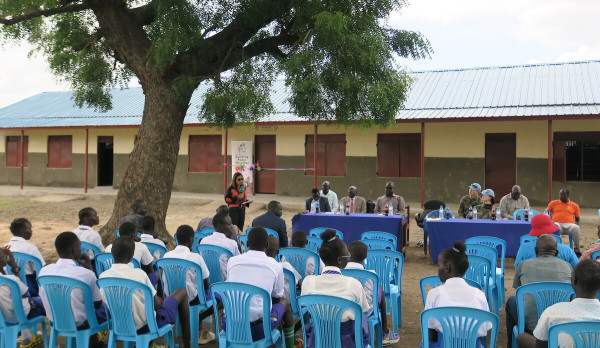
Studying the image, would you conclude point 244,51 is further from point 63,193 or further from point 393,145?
point 63,193

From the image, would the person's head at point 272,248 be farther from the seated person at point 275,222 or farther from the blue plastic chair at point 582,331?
the blue plastic chair at point 582,331

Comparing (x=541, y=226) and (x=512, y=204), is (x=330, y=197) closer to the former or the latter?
(x=512, y=204)

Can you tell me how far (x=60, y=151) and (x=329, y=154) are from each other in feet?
39.2

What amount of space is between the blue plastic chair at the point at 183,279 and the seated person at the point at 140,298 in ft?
0.81

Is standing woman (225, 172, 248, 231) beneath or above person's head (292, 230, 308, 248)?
above

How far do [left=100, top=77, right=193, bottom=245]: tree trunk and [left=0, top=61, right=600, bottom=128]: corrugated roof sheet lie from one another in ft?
13.8

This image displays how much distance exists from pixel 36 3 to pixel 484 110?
1133 cm

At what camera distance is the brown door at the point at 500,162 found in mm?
15407

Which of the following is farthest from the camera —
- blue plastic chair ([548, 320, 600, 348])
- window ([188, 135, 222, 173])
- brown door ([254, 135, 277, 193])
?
window ([188, 135, 222, 173])

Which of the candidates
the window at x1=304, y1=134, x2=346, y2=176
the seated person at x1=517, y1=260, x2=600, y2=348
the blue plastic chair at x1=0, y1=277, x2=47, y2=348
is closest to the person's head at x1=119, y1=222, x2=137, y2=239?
the blue plastic chair at x1=0, y1=277, x2=47, y2=348

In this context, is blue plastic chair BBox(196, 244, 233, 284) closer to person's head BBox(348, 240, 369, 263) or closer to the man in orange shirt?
person's head BBox(348, 240, 369, 263)

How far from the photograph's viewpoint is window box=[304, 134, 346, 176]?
1739cm

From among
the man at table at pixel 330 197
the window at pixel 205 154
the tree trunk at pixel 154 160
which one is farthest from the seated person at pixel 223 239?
the window at pixel 205 154

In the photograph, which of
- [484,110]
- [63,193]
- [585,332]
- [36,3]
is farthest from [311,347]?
[63,193]
